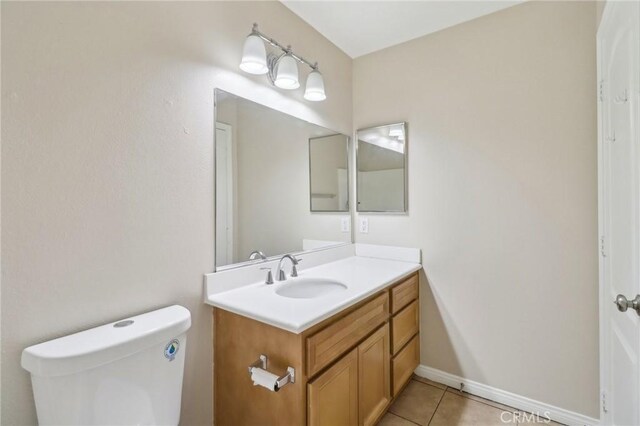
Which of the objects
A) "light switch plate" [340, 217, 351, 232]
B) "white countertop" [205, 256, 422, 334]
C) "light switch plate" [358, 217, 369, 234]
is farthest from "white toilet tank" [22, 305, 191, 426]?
"light switch plate" [358, 217, 369, 234]

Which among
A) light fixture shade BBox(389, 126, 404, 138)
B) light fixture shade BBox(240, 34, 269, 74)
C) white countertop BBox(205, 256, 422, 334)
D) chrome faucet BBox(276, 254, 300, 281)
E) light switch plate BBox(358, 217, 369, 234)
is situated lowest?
white countertop BBox(205, 256, 422, 334)

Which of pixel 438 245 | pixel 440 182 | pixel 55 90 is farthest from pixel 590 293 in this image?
pixel 55 90

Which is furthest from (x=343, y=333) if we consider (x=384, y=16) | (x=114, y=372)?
(x=384, y=16)

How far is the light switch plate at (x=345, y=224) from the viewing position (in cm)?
220

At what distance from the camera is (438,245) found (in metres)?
1.93

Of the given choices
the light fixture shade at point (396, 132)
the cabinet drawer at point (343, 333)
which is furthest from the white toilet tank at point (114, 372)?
the light fixture shade at point (396, 132)

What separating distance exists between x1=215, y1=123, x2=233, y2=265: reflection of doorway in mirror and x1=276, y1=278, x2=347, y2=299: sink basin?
0.36 meters

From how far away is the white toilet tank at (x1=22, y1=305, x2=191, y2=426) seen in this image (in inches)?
30.5

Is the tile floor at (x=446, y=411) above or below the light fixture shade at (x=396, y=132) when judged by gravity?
below

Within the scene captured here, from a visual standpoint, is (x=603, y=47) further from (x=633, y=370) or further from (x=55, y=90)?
(x=55, y=90)

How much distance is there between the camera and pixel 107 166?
98 cm

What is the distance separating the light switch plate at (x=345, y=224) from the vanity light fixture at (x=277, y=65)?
914mm

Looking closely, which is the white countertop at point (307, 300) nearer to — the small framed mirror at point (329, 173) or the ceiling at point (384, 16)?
the small framed mirror at point (329, 173)

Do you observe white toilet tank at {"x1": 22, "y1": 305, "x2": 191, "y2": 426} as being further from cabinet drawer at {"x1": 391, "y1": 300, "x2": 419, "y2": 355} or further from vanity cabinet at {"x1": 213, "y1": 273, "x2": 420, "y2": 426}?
cabinet drawer at {"x1": 391, "y1": 300, "x2": 419, "y2": 355}
